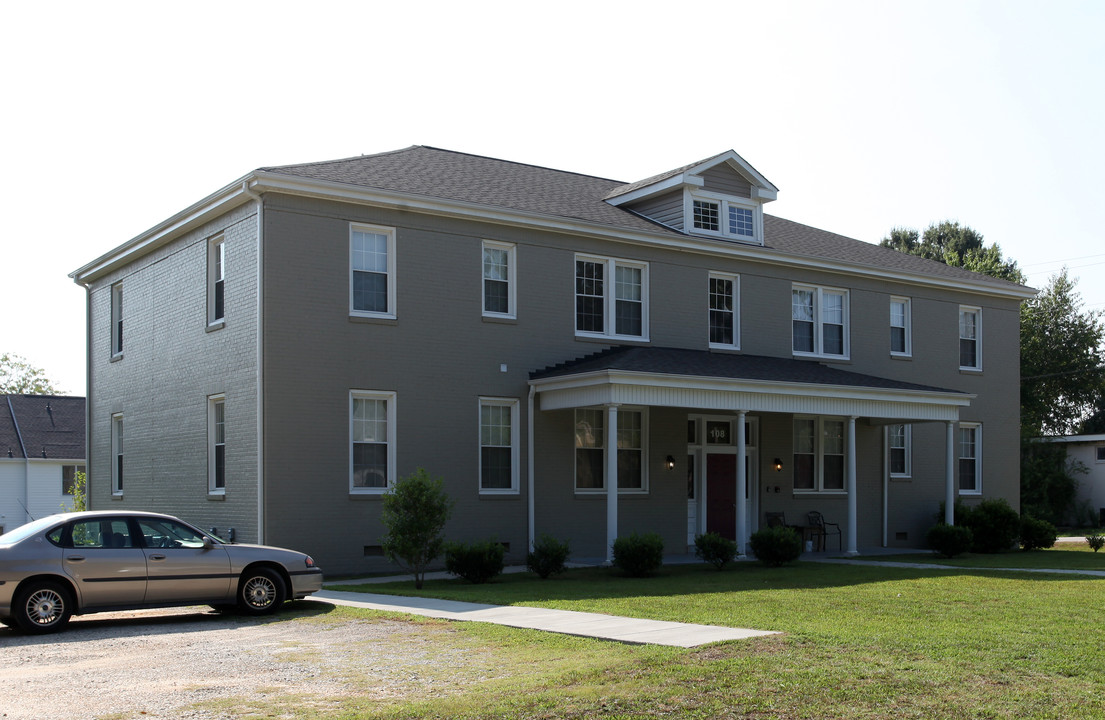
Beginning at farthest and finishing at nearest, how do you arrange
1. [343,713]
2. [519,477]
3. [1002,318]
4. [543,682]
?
[1002,318]
[519,477]
[543,682]
[343,713]

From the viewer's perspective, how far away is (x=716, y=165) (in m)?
25.4

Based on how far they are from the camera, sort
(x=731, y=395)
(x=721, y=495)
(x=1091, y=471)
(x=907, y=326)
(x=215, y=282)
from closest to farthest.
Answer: (x=215, y=282)
(x=731, y=395)
(x=721, y=495)
(x=907, y=326)
(x=1091, y=471)

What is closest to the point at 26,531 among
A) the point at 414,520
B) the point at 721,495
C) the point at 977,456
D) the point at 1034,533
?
the point at 414,520

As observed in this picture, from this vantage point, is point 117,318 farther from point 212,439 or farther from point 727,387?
point 727,387

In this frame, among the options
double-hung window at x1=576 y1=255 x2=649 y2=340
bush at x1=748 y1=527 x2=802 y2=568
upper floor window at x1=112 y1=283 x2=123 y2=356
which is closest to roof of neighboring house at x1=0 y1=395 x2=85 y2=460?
upper floor window at x1=112 y1=283 x2=123 y2=356

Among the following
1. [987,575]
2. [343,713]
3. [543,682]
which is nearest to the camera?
[343,713]

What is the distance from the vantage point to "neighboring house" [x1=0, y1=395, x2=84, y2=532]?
43250mm

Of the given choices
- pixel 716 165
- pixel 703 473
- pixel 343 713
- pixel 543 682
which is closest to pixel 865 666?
pixel 543 682

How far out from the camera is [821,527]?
25703 millimetres

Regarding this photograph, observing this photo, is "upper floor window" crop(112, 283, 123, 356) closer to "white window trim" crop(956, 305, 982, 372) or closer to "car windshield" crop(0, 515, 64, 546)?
"car windshield" crop(0, 515, 64, 546)

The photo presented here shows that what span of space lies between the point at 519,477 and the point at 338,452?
386cm

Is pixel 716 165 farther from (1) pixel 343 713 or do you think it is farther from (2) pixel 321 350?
(1) pixel 343 713

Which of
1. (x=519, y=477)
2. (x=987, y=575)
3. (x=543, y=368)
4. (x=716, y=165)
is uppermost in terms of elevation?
(x=716, y=165)

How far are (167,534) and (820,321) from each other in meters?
17.7
